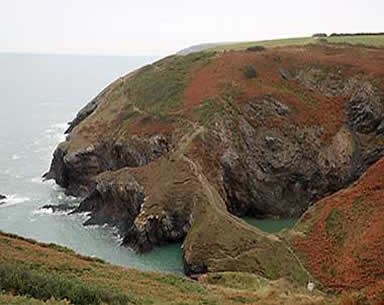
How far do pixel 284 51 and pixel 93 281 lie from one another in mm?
78628

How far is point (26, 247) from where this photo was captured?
116ft

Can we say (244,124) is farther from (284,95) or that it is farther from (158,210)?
(158,210)

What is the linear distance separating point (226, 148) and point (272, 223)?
1143 centimetres

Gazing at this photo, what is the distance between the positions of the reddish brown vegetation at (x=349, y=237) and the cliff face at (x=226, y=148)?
10.4ft

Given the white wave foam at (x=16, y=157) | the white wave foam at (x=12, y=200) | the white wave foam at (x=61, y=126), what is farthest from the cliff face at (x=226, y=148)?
the white wave foam at (x=61, y=126)

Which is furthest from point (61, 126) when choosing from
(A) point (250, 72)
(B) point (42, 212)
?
(B) point (42, 212)

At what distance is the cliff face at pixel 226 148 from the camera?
199 ft

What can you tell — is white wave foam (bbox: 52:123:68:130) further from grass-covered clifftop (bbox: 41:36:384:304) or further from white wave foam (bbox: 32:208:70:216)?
white wave foam (bbox: 32:208:70:216)

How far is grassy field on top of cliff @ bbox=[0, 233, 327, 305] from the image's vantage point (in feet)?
64.2

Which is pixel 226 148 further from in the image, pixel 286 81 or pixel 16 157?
pixel 16 157

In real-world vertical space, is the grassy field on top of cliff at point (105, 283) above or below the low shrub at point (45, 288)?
below

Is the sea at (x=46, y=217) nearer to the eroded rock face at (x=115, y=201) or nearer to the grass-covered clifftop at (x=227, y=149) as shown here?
the eroded rock face at (x=115, y=201)

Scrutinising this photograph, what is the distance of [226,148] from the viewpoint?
7412 cm

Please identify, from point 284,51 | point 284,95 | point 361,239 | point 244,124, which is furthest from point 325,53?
point 361,239
